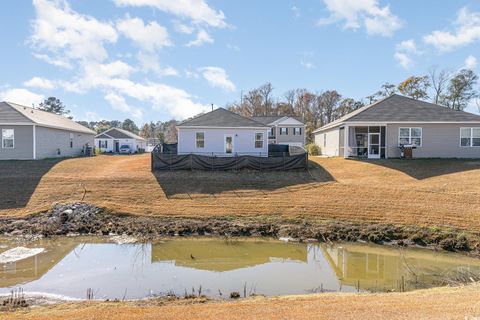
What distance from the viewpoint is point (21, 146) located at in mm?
28500

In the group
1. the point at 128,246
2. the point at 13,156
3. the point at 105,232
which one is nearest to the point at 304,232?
the point at 128,246

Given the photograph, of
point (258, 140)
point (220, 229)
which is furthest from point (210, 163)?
point (220, 229)

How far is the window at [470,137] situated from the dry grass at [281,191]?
2.10m

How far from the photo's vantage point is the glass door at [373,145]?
2797 cm

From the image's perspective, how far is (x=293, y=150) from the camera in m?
33.1

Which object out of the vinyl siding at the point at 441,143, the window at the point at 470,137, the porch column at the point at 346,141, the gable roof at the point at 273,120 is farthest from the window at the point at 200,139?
the gable roof at the point at 273,120

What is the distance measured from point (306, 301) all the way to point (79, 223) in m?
12.0

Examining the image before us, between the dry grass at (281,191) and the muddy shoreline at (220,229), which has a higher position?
A: the dry grass at (281,191)

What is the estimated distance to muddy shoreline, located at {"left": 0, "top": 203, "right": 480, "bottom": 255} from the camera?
14.1m

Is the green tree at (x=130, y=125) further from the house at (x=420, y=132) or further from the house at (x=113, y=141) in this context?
the house at (x=420, y=132)

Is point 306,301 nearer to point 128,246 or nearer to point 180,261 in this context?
point 180,261

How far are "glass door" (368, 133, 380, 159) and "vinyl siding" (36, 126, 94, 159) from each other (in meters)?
25.7

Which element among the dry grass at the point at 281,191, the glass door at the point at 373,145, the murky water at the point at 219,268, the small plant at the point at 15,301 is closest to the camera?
the small plant at the point at 15,301

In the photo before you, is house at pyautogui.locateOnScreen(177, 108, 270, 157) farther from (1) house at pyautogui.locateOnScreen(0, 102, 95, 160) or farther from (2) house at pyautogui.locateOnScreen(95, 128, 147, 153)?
(2) house at pyautogui.locateOnScreen(95, 128, 147, 153)
